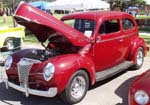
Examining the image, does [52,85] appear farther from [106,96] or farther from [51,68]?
[106,96]

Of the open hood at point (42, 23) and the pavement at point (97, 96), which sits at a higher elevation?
the open hood at point (42, 23)

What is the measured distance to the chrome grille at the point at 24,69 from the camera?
237 inches

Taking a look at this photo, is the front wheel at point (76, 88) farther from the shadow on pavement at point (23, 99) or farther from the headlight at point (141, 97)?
the headlight at point (141, 97)

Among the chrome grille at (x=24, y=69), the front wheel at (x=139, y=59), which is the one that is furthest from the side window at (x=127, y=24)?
the chrome grille at (x=24, y=69)

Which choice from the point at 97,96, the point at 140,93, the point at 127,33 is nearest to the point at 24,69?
the point at 97,96

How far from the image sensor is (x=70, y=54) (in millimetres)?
6262

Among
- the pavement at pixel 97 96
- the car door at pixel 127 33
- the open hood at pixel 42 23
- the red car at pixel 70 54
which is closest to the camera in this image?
the red car at pixel 70 54

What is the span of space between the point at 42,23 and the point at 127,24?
117 inches

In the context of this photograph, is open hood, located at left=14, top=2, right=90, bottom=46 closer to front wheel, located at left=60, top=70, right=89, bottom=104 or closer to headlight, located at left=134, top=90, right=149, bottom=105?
front wheel, located at left=60, top=70, right=89, bottom=104

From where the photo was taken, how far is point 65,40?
22.3 feet

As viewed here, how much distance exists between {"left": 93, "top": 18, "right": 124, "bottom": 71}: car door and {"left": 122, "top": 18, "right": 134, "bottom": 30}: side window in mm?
314

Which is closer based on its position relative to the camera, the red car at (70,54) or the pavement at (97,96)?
the red car at (70,54)

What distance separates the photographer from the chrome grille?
19.7 ft

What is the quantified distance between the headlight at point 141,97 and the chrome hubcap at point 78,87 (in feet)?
6.72
